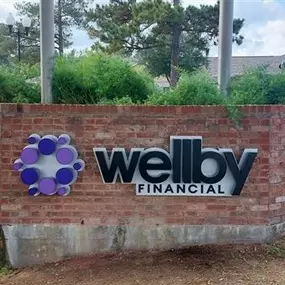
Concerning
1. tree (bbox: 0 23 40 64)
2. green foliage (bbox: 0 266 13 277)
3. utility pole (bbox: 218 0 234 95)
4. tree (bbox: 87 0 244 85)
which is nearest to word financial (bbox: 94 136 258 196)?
green foliage (bbox: 0 266 13 277)

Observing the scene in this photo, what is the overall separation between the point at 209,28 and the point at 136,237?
13775 millimetres

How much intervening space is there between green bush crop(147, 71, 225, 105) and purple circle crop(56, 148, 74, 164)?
116 centimetres

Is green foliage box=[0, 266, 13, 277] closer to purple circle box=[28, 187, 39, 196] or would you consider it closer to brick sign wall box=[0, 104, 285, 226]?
brick sign wall box=[0, 104, 285, 226]

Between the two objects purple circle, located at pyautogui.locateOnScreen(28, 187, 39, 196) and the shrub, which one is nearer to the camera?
purple circle, located at pyautogui.locateOnScreen(28, 187, 39, 196)

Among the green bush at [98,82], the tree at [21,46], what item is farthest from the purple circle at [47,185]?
the tree at [21,46]

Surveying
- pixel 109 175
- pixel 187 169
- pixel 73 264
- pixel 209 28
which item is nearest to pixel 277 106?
pixel 187 169

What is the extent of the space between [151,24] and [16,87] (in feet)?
40.3

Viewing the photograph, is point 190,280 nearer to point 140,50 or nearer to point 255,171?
point 255,171

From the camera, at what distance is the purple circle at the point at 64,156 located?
5.77 metres

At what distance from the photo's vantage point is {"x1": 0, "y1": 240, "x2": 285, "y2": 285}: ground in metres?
5.09

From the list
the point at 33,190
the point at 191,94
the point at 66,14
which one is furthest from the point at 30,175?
the point at 66,14

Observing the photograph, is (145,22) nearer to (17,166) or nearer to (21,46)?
(17,166)

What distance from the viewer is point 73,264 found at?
18.9ft

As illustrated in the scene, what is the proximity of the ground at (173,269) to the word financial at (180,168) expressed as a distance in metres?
0.70
